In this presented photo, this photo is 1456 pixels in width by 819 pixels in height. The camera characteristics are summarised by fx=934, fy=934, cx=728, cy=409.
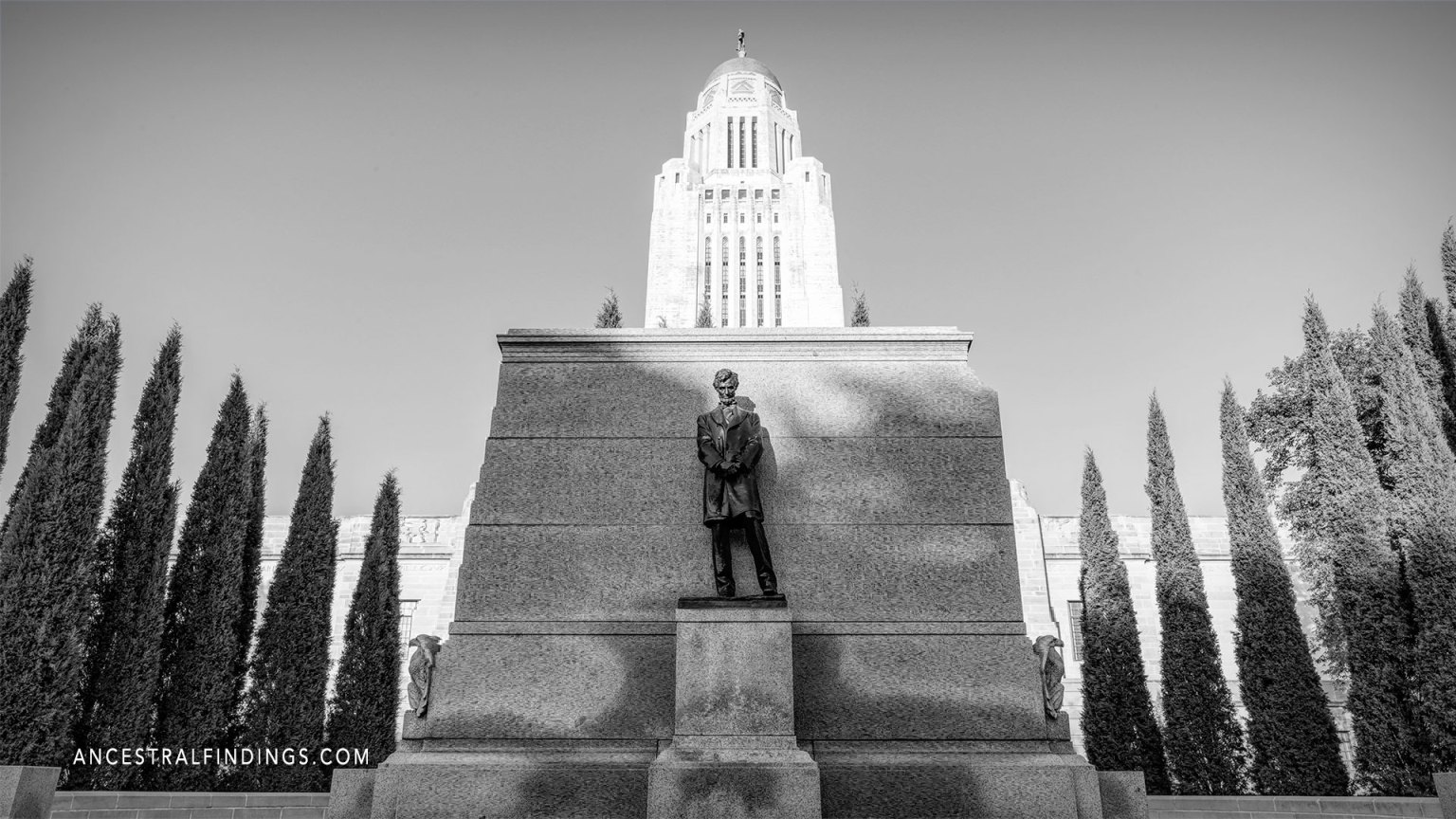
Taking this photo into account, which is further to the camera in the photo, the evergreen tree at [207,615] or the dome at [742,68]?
the dome at [742,68]

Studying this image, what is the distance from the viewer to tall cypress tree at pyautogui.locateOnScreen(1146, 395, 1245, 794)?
63.7ft

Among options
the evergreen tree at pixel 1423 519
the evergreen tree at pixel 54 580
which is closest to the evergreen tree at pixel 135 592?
the evergreen tree at pixel 54 580

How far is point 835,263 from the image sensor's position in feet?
180

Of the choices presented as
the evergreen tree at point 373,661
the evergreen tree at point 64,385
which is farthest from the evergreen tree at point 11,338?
the evergreen tree at point 373,661

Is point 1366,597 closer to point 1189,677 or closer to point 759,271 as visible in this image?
point 1189,677

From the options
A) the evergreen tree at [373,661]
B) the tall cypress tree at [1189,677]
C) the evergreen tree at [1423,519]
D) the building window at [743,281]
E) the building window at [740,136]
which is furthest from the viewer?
the building window at [740,136]

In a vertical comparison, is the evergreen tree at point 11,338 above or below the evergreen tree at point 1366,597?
above

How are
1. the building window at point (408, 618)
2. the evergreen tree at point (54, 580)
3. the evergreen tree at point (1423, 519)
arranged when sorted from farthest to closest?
the building window at point (408, 618), the evergreen tree at point (1423, 519), the evergreen tree at point (54, 580)

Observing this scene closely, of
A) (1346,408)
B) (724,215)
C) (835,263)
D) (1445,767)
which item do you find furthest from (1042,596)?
(724,215)

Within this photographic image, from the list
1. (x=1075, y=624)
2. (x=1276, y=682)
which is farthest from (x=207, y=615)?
(x=1075, y=624)

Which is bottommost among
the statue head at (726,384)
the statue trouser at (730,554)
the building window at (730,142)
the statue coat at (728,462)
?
the statue trouser at (730,554)

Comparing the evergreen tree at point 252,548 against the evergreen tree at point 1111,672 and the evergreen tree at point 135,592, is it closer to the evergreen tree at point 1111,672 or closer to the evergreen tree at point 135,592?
the evergreen tree at point 135,592

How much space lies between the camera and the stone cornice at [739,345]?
30.8 feet

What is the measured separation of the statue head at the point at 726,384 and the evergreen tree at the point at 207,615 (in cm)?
1357
